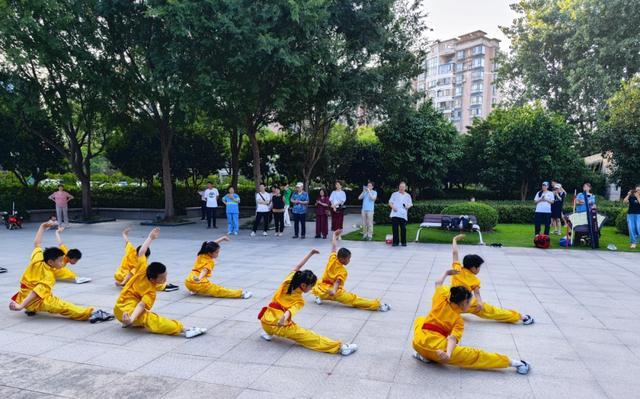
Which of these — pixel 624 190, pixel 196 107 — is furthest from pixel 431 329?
pixel 624 190

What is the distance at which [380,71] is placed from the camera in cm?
1681

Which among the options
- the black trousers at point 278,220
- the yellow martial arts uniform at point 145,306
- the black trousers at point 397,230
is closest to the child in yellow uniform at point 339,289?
the yellow martial arts uniform at point 145,306

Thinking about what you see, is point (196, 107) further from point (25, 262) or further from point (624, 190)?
point (624, 190)

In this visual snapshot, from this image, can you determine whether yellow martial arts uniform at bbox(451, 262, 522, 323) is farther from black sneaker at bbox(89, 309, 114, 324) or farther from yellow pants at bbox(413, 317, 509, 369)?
black sneaker at bbox(89, 309, 114, 324)

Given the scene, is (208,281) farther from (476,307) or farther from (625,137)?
(625,137)

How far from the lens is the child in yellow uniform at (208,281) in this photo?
6.93m

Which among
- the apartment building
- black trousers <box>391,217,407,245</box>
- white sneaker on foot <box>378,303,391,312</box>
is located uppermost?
the apartment building

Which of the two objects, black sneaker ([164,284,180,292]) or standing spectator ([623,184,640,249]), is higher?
standing spectator ([623,184,640,249])

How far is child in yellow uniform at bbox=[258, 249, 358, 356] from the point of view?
15.5ft

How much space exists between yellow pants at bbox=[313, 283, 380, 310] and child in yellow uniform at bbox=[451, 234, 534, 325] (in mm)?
1255

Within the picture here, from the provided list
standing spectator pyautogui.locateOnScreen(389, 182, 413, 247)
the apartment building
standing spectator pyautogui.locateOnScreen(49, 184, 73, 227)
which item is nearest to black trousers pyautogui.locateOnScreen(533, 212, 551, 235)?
standing spectator pyautogui.locateOnScreen(389, 182, 413, 247)

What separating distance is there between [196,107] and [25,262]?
6.99 m

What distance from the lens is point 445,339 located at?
4332 millimetres

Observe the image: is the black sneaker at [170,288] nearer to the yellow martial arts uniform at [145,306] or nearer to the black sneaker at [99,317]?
the black sneaker at [99,317]
